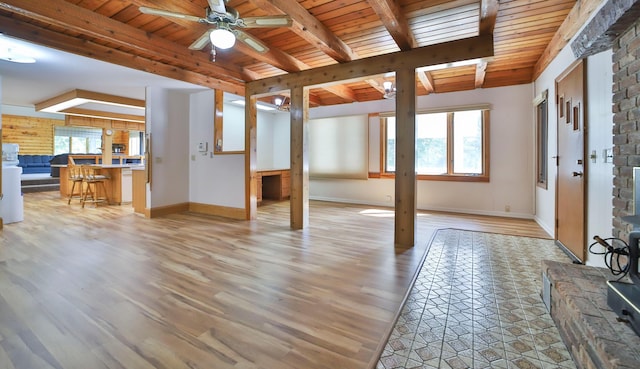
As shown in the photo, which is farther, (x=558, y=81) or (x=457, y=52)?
(x=558, y=81)

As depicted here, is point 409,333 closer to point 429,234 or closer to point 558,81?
point 429,234

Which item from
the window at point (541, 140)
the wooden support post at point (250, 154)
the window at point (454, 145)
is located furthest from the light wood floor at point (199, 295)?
the window at point (454, 145)

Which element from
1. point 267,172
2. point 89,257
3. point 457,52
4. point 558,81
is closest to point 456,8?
point 457,52

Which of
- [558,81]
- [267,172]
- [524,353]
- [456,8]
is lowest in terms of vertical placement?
[524,353]

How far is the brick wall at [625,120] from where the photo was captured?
6.23 feet

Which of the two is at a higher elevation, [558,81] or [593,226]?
[558,81]

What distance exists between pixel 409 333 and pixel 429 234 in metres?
2.57

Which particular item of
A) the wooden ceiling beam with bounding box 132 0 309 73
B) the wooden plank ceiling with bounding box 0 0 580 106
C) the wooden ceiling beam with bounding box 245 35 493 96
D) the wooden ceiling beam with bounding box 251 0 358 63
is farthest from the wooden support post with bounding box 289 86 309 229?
the wooden ceiling beam with bounding box 251 0 358 63

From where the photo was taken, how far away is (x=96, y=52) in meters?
3.75

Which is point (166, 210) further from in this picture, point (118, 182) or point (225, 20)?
point (225, 20)

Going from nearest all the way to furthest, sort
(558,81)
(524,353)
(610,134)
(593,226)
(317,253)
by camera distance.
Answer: (524,353) < (610,134) < (593,226) < (317,253) < (558,81)

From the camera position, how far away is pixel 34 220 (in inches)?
186

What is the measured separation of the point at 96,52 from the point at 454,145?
594 centimetres

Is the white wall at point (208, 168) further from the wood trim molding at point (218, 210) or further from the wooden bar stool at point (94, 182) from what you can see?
the wooden bar stool at point (94, 182)
